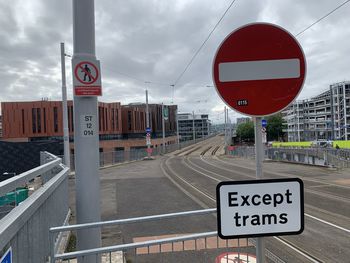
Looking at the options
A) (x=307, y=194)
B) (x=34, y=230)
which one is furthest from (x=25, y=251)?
(x=307, y=194)

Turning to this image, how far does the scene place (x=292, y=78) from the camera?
2.74 metres

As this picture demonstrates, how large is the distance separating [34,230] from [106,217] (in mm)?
7032

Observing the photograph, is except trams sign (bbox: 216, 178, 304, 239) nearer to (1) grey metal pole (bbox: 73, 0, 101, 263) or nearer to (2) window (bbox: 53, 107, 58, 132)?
(1) grey metal pole (bbox: 73, 0, 101, 263)

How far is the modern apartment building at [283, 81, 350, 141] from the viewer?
4823 inches

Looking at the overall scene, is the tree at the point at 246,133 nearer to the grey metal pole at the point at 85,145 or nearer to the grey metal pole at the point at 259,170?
the grey metal pole at the point at 85,145

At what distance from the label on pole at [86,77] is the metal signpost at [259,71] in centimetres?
155

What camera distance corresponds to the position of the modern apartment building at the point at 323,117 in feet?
402

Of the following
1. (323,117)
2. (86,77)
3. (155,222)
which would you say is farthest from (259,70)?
(323,117)

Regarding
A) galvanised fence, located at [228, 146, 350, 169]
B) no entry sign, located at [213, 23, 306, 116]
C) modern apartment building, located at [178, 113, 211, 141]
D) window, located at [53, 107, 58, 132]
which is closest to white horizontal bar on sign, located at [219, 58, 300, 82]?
no entry sign, located at [213, 23, 306, 116]

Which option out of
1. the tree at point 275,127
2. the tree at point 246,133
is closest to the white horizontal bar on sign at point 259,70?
the tree at point 246,133

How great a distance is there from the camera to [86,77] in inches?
149

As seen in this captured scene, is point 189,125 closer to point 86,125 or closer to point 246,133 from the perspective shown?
point 246,133

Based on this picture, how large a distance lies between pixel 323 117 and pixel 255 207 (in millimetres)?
152806

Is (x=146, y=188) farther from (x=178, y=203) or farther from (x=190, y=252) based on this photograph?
(x=190, y=252)
